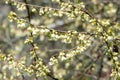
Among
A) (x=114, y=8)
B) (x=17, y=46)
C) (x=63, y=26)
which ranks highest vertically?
(x=114, y=8)

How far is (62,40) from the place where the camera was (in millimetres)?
3551

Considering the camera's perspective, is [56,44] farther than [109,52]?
Yes

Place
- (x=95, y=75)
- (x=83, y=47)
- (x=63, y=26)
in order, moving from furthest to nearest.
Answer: (x=63, y=26), (x=95, y=75), (x=83, y=47)

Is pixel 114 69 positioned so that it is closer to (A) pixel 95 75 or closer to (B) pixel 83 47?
(B) pixel 83 47

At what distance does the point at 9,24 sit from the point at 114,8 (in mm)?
2819

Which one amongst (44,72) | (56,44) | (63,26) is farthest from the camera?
(56,44)

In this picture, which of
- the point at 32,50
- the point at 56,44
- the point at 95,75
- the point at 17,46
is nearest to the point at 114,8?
the point at 95,75

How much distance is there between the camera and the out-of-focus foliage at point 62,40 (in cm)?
336

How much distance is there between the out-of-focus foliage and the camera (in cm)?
336

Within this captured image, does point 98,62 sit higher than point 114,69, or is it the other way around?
point 114,69

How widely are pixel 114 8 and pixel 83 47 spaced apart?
3824 mm

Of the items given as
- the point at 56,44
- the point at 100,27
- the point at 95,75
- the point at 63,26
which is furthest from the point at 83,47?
the point at 56,44

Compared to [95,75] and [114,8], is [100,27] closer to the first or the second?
[95,75]

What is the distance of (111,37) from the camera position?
3350mm
